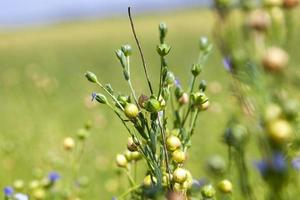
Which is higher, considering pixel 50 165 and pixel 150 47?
pixel 150 47

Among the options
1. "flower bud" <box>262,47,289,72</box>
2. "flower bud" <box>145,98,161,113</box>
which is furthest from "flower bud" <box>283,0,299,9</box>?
"flower bud" <box>145,98,161,113</box>

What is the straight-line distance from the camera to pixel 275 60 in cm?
57

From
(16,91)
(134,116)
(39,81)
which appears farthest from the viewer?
(16,91)

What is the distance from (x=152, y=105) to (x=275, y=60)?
18.3 inches

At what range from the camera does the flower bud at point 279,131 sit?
1.89 ft

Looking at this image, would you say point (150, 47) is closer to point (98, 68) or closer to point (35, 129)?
point (98, 68)

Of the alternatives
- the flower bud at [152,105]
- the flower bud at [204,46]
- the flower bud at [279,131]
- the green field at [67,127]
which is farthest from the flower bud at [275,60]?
the flower bud at [204,46]

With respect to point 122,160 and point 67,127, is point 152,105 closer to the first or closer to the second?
point 122,160

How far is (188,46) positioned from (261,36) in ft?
42.4

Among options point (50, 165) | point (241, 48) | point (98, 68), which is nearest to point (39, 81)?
point (50, 165)

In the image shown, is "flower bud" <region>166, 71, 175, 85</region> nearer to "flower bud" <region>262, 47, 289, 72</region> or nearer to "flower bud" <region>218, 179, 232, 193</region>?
"flower bud" <region>218, 179, 232, 193</region>

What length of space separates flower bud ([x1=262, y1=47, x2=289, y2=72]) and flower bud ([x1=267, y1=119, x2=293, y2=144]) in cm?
5

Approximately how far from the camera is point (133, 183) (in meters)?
1.37

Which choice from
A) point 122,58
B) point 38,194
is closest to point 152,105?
point 122,58
